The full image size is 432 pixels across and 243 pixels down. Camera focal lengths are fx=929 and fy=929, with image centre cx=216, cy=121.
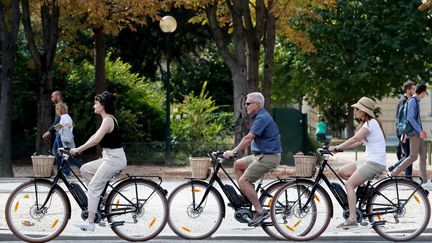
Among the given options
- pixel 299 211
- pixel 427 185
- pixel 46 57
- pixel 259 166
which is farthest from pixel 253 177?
pixel 46 57

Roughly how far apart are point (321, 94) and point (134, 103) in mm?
19095

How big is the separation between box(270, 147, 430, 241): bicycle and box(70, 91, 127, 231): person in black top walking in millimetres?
1876

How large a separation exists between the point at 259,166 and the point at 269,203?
0.44 meters

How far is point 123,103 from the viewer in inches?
1129

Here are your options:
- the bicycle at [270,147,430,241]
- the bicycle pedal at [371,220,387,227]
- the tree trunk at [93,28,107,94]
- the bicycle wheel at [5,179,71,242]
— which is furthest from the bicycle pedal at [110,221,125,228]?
the tree trunk at [93,28,107,94]

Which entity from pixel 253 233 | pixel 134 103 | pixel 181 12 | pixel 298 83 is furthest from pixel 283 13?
pixel 298 83

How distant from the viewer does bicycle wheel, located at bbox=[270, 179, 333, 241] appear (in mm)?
10570

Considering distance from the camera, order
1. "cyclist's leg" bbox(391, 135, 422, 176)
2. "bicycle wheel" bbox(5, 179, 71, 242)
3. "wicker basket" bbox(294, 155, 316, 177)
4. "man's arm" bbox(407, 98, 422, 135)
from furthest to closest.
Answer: "wicker basket" bbox(294, 155, 316, 177) → "cyclist's leg" bbox(391, 135, 422, 176) → "man's arm" bbox(407, 98, 422, 135) → "bicycle wheel" bbox(5, 179, 71, 242)

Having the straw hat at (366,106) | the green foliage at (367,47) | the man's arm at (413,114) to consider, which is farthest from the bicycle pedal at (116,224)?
the green foliage at (367,47)

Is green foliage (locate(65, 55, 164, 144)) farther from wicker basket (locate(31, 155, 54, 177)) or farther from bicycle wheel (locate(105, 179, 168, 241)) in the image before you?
bicycle wheel (locate(105, 179, 168, 241))

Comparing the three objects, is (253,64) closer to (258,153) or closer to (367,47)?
(258,153)

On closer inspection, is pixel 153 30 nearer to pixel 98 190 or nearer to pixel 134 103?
pixel 134 103

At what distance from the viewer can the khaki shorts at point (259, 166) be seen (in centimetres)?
1066

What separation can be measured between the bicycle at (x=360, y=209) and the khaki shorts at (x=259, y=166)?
316 millimetres
